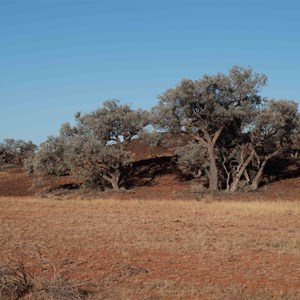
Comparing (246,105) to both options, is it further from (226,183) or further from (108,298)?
(108,298)

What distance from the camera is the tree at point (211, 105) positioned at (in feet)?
115

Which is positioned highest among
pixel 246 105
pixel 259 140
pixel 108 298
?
pixel 246 105

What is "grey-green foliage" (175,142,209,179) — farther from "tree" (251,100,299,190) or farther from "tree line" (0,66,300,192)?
"tree" (251,100,299,190)

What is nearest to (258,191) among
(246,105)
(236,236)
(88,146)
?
(246,105)

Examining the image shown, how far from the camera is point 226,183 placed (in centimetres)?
3950

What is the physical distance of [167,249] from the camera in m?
14.1

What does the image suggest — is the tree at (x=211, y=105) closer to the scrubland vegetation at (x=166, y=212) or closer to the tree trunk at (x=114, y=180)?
the scrubland vegetation at (x=166, y=212)

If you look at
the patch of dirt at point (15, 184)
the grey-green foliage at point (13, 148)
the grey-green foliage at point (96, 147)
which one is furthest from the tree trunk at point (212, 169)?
the grey-green foliage at point (13, 148)

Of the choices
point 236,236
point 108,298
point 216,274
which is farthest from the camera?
point 236,236

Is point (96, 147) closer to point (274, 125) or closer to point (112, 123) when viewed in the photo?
point (112, 123)

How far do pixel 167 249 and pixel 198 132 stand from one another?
24745mm

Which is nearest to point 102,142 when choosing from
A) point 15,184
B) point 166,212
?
point 15,184

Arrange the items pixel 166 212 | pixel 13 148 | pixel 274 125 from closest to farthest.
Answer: pixel 166 212 → pixel 274 125 → pixel 13 148

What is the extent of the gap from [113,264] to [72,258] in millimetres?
1452
